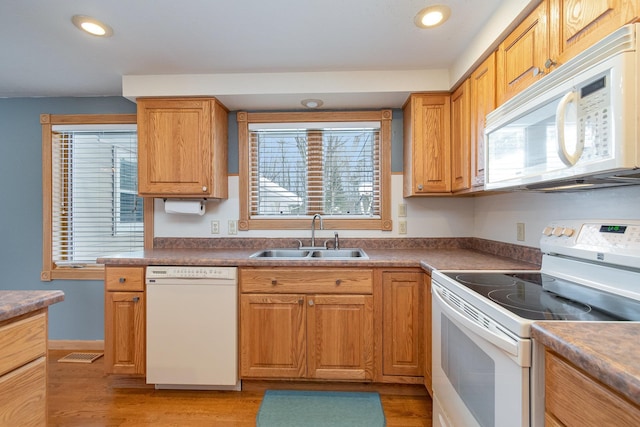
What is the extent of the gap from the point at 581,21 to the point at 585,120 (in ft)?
1.39

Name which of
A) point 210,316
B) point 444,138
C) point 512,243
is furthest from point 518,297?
point 210,316

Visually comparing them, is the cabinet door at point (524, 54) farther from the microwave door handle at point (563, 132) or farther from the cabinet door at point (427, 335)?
the cabinet door at point (427, 335)

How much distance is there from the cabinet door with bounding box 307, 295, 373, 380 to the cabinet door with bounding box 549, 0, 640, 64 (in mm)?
1534

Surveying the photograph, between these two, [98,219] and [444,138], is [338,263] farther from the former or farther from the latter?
[98,219]

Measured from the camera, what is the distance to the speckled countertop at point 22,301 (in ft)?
2.94

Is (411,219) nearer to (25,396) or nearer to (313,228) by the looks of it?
(313,228)

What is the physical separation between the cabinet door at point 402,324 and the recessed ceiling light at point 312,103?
1423 mm

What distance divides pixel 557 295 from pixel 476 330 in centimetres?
37

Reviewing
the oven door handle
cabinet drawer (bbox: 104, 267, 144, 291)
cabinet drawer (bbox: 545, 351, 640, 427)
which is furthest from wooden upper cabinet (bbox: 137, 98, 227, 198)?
cabinet drawer (bbox: 545, 351, 640, 427)

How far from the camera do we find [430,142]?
215 cm

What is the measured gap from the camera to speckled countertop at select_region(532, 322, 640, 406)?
553mm

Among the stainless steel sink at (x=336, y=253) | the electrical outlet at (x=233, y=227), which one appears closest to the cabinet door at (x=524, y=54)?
the stainless steel sink at (x=336, y=253)

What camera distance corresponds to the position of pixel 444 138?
83.9 inches

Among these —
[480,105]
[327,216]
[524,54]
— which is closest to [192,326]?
[327,216]
